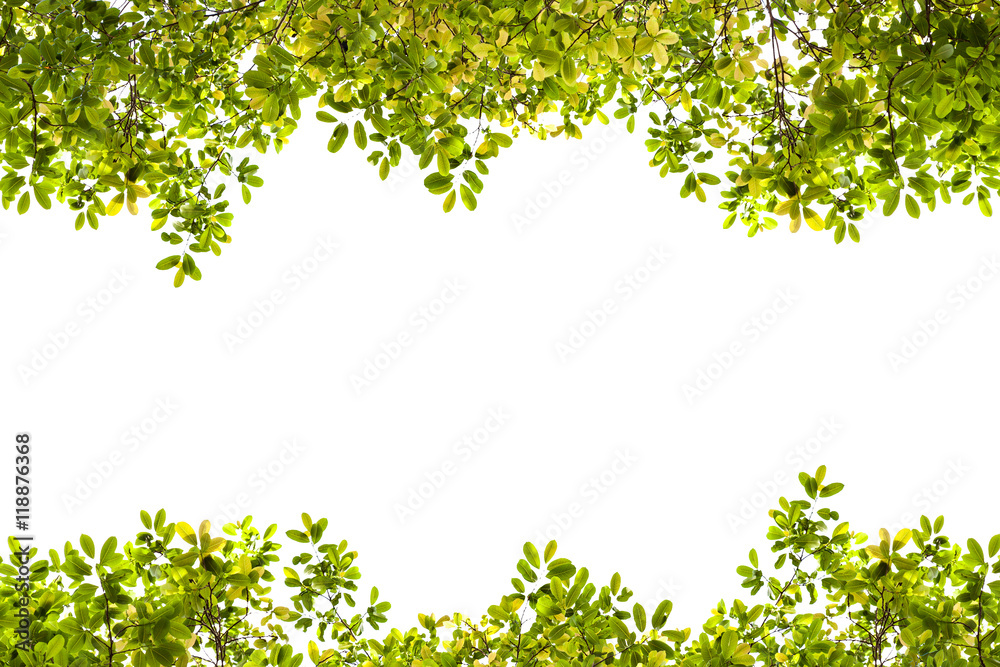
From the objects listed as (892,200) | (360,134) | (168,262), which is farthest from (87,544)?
(892,200)

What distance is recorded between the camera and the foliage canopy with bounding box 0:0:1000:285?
8.17ft

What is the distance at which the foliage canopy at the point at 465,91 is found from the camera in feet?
8.17

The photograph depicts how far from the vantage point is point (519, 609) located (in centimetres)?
283

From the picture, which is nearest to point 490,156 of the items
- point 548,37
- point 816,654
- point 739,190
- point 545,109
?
point 548,37

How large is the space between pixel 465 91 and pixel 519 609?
97.1 inches

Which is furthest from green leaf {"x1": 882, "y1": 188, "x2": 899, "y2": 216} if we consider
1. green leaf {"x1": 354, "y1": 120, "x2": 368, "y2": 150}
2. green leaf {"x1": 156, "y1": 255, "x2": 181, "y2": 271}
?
green leaf {"x1": 156, "y1": 255, "x2": 181, "y2": 271}

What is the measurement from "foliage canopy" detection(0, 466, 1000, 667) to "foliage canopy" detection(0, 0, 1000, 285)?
137 centimetres

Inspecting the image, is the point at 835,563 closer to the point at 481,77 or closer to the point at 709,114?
the point at 709,114

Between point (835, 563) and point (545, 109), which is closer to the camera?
point (835, 563)

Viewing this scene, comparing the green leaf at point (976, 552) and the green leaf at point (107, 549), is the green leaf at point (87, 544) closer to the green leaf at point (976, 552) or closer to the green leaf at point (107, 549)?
the green leaf at point (107, 549)

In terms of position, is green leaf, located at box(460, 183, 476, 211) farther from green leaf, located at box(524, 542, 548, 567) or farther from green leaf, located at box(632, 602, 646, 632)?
green leaf, located at box(632, 602, 646, 632)

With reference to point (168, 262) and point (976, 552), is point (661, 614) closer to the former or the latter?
point (976, 552)

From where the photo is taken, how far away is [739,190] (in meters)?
3.39

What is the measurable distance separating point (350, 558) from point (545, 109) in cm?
280
